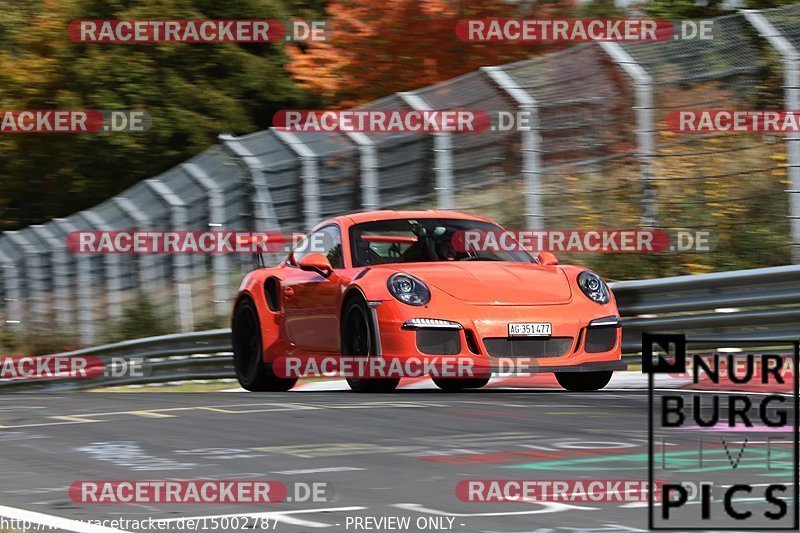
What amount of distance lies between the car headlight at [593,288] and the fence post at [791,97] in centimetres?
216

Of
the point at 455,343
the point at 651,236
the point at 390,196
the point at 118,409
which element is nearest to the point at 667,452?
the point at 455,343

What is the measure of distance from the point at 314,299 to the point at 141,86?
89.2 ft

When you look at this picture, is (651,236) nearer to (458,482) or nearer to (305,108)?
(458,482)

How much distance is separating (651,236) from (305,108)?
2630 centimetres

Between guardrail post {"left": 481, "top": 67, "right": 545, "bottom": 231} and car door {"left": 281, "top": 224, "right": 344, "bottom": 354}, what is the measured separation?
9.10 ft

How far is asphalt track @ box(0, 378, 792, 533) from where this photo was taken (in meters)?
5.37

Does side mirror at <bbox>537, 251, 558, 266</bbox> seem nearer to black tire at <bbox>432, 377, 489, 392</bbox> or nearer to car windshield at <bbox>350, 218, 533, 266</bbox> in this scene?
car windshield at <bbox>350, 218, 533, 266</bbox>

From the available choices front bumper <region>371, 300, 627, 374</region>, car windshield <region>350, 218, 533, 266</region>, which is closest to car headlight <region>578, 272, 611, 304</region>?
front bumper <region>371, 300, 627, 374</region>

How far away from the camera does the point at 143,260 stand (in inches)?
867

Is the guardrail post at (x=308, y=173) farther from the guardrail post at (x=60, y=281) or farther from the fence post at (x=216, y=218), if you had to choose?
the guardrail post at (x=60, y=281)
